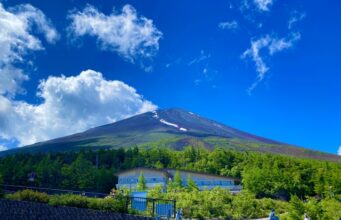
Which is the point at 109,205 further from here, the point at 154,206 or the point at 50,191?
the point at 50,191

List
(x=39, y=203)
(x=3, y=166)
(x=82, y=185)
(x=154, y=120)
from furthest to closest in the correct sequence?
(x=154, y=120) → (x=3, y=166) → (x=82, y=185) → (x=39, y=203)

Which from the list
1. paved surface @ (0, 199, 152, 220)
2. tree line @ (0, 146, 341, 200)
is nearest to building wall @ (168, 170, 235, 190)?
tree line @ (0, 146, 341, 200)

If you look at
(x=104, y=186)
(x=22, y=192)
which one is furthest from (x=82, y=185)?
(x=22, y=192)

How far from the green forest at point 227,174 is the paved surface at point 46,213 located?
1069 cm

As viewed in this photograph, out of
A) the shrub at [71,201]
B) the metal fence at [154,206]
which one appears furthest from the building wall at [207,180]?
the shrub at [71,201]

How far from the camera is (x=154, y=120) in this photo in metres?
167

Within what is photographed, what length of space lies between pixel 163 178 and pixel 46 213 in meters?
29.3

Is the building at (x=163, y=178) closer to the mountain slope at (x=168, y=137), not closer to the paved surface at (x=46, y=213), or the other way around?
the paved surface at (x=46, y=213)

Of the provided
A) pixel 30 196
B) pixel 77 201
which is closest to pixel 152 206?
pixel 77 201

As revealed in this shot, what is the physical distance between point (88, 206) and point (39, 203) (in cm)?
194

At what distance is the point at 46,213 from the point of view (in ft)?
51.5

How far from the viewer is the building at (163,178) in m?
44.5

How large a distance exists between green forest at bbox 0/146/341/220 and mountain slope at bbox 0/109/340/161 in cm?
4088

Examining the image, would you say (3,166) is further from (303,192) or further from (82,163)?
(303,192)
